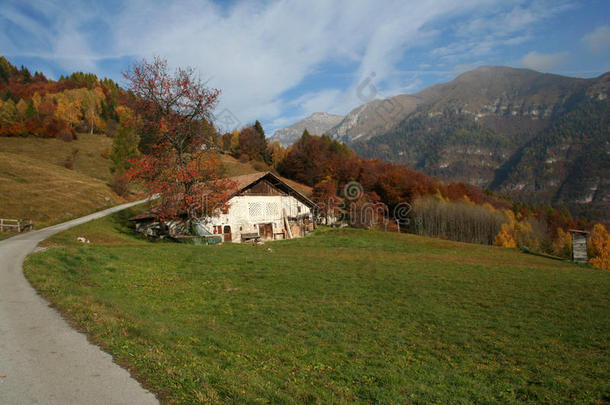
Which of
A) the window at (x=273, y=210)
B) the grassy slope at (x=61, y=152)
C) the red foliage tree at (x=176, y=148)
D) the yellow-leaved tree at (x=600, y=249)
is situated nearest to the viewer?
the red foliage tree at (x=176, y=148)

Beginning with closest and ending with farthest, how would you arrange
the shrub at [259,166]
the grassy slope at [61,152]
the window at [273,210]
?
the window at [273,210], the grassy slope at [61,152], the shrub at [259,166]

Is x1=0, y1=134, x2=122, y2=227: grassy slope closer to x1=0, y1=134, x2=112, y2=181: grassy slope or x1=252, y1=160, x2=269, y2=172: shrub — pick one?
x1=0, y1=134, x2=112, y2=181: grassy slope

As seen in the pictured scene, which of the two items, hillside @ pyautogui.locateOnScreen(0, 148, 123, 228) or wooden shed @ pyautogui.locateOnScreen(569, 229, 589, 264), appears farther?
hillside @ pyautogui.locateOnScreen(0, 148, 123, 228)

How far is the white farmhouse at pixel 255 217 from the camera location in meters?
31.0

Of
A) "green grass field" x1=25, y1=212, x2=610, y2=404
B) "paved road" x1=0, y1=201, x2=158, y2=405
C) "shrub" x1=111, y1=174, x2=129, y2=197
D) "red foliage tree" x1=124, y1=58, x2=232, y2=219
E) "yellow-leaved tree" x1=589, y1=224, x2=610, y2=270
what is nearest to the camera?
"paved road" x1=0, y1=201, x2=158, y2=405

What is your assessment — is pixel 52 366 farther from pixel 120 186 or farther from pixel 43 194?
pixel 120 186

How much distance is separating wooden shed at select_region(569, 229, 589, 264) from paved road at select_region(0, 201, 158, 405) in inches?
1398

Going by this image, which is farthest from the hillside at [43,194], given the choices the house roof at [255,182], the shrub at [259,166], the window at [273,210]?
the shrub at [259,166]

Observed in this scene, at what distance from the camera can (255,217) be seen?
34.2 m

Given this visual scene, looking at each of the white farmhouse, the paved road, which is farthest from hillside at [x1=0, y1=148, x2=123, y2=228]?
the paved road

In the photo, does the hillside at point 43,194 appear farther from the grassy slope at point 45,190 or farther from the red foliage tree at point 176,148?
the red foliage tree at point 176,148

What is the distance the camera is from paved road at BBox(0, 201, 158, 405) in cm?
457

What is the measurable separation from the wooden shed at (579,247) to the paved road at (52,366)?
35.5 meters

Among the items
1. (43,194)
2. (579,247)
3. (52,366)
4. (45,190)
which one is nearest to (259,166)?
(45,190)
